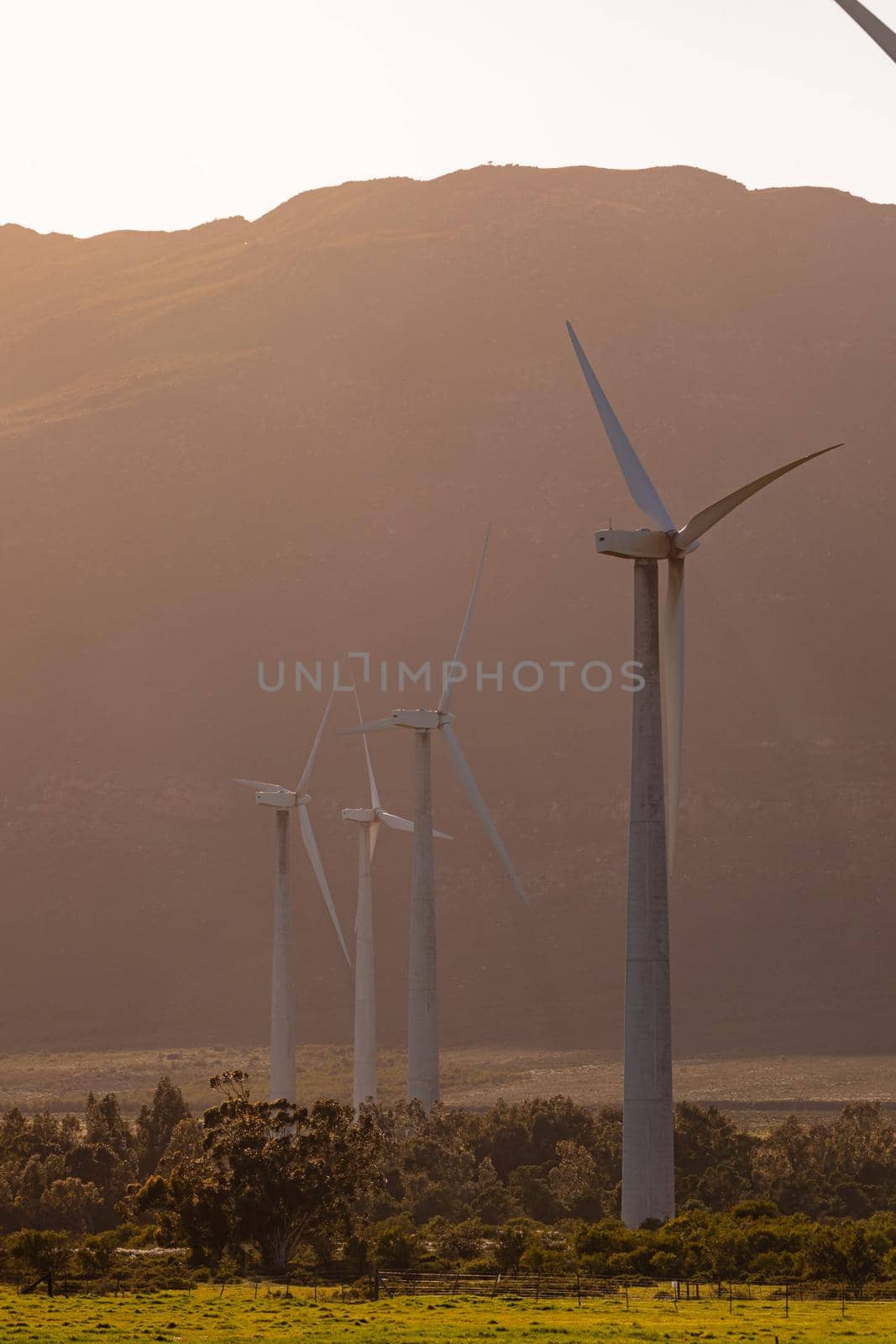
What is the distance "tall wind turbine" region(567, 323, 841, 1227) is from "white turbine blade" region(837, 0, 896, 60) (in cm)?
1467

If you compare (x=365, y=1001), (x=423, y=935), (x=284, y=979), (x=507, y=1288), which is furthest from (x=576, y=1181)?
(x=507, y=1288)

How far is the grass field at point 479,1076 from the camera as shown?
137 meters

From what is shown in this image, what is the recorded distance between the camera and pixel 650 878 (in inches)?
1972

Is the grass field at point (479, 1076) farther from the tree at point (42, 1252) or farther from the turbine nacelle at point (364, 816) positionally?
the tree at point (42, 1252)

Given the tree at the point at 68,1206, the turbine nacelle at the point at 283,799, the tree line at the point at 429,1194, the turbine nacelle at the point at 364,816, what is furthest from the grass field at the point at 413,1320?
the turbine nacelle at the point at 364,816

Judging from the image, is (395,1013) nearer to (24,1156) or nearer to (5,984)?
(5,984)

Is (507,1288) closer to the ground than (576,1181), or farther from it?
closer to the ground

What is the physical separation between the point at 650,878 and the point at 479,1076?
10267 cm

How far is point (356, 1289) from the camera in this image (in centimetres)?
5797

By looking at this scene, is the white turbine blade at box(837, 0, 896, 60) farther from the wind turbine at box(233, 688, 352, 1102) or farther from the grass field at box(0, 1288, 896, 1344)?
the wind turbine at box(233, 688, 352, 1102)

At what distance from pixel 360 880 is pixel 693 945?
8840 cm

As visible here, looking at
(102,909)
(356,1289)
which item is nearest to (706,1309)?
(356,1289)

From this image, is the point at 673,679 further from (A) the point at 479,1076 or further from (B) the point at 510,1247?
(A) the point at 479,1076

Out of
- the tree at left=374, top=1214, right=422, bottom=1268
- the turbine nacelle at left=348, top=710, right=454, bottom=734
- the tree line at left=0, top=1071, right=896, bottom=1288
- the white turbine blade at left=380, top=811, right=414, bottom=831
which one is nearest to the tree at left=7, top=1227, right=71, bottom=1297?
the tree line at left=0, top=1071, right=896, bottom=1288
